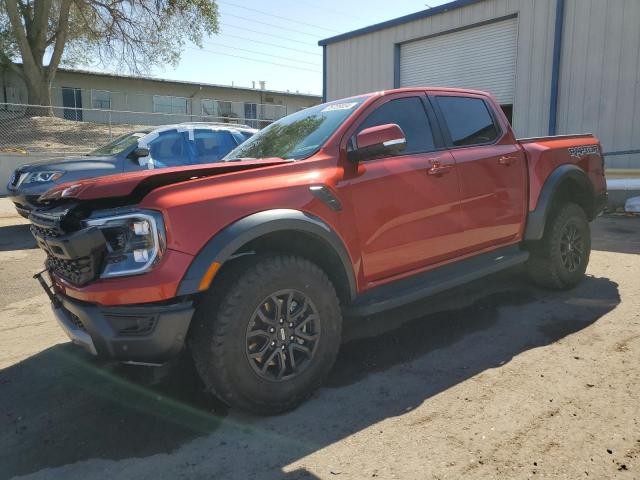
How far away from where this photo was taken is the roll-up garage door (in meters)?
13.3

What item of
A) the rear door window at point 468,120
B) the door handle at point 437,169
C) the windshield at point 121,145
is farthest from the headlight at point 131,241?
the windshield at point 121,145

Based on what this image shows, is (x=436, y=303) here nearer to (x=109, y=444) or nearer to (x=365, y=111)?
(x=365, y=111)

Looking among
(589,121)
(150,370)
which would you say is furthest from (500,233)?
(589,121)

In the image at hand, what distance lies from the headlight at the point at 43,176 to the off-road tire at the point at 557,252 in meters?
6.64

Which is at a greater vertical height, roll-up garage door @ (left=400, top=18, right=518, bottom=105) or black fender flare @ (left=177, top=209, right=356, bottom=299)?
roll-up garage door @ (left=400, top=18, right=518, bottom=105)

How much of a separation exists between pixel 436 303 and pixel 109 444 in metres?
3.14

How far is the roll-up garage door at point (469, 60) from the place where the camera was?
13.3 metres

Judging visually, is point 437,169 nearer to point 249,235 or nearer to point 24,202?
point 249,235

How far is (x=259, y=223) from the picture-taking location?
2797 mm

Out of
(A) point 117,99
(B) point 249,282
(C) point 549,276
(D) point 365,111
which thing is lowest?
(C) point 549,276

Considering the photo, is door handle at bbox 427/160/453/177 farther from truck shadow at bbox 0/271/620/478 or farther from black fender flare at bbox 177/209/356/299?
truck shadow at bbox 0/271/620/478

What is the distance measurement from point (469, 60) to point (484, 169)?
11323 mm

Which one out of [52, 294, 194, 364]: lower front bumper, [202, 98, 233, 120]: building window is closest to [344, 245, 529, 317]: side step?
[52, 294, 194, 364]: lower front bumper

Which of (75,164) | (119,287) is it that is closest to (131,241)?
(119,287)
